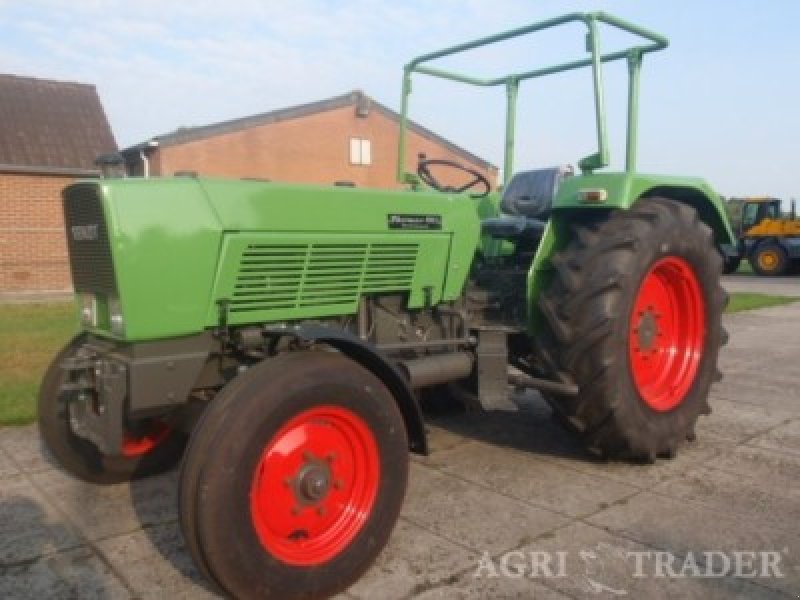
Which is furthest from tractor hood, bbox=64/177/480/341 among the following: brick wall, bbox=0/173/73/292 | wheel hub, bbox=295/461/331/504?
brick wall, bbox=0/173/73/292

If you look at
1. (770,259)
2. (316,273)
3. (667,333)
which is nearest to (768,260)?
(770,259)

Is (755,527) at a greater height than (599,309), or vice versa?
(599,309)

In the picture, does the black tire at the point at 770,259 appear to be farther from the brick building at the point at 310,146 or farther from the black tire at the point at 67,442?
the black tire at the point at 67,442

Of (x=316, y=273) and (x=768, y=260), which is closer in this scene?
(x=316, y=273)

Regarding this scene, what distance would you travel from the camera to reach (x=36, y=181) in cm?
1516

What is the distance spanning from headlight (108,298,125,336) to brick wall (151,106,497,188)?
59.2 ft

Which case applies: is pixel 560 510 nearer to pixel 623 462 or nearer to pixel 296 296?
pixel 623 462

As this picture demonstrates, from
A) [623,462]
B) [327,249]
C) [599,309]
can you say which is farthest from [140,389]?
[623,462]

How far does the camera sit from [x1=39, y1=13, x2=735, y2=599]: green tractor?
2.77 meters

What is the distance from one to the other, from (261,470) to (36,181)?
14.4m

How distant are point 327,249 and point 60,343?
17.6 feet

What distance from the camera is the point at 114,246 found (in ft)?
9.26

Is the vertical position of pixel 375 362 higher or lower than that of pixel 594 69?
lower

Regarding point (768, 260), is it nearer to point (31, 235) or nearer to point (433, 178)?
point (31, 235)
